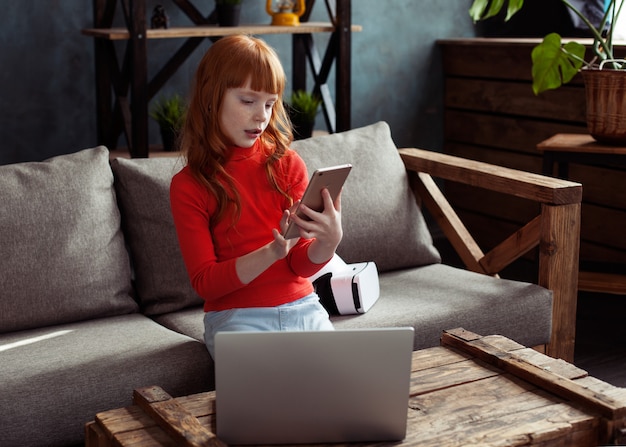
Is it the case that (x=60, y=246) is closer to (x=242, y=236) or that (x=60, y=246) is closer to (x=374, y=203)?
(x=242, y=236)

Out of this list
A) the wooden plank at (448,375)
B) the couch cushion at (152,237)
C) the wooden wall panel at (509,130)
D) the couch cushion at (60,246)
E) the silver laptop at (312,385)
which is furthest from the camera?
the wooden wall panel at (509,130)

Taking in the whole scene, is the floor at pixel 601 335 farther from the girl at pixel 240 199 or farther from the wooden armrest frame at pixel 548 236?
the girl at pixel 240 199

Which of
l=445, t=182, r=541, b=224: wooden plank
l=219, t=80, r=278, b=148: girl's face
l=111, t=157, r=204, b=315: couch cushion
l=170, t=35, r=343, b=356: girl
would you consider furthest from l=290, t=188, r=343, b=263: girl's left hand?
l=445, t=182, r=541, b=224: wooden plank

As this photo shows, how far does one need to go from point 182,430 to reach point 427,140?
3252 mm

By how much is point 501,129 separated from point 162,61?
159 cm

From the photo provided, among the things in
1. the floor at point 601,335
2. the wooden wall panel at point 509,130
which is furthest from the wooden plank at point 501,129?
the floor at point 601,335

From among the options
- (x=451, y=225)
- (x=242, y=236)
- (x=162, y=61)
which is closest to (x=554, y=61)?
(x=451, y=225)

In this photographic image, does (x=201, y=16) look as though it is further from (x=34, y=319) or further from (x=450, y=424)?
(x=450, y=424)

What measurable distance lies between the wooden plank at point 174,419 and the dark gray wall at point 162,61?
204 centimetres

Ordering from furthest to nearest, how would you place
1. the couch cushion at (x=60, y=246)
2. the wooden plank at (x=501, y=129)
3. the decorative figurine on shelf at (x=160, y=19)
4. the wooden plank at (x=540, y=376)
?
the wooden plank at (x=501, y=129) < the decorative figurine on shelf at (x=160, y=19) < the couch cushion at (x=60, y=246) < the wooden plank at (x=540, y=376)

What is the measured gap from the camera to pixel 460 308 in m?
2.38

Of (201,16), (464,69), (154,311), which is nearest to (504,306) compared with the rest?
(154,311)

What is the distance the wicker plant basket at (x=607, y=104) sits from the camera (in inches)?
120

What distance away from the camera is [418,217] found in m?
2.81
